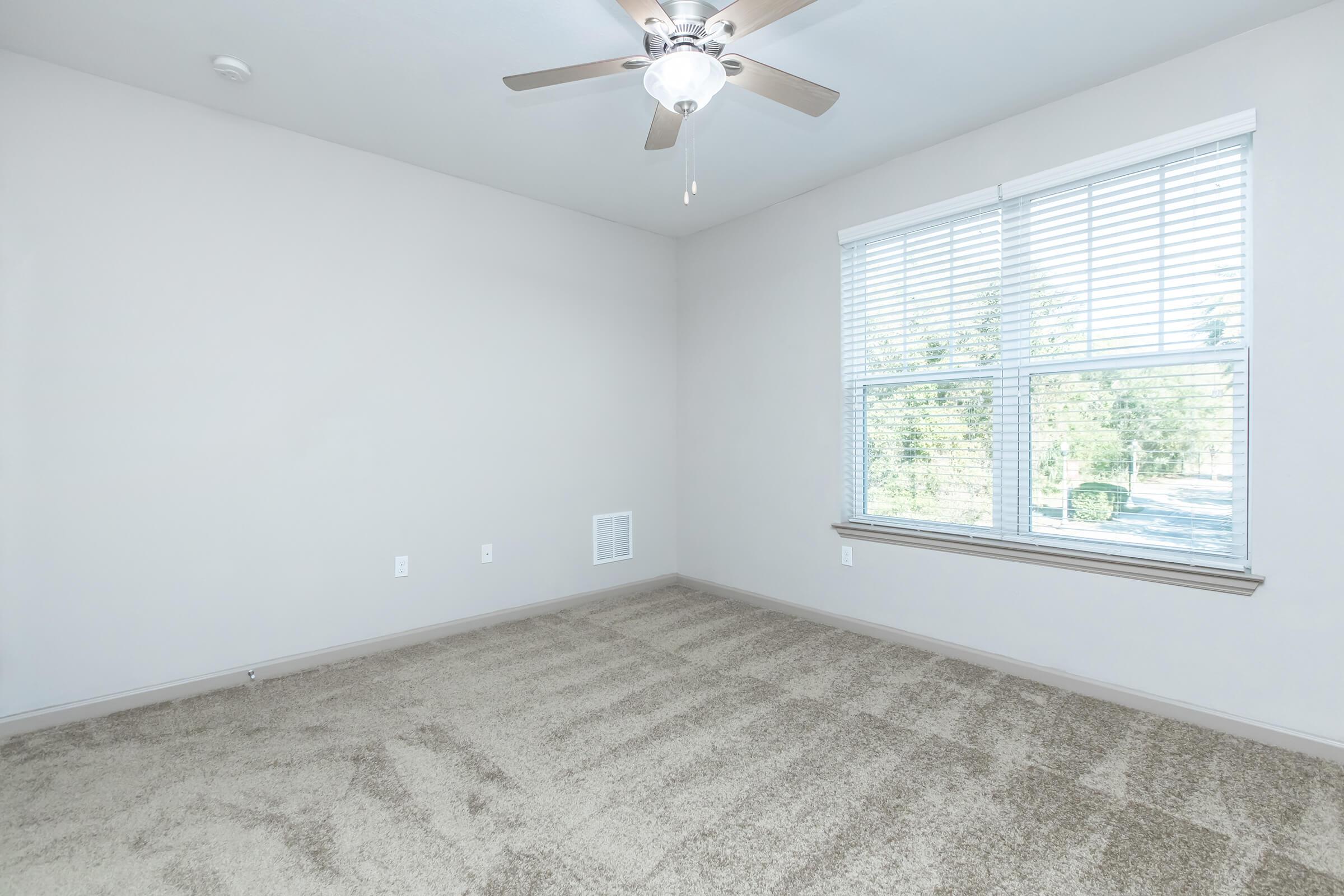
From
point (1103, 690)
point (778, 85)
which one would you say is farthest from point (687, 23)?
point (1103, 690)

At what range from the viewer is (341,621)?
128 inches

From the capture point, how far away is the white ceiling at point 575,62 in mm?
2209

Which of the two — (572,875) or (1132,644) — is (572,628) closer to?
(572,875)

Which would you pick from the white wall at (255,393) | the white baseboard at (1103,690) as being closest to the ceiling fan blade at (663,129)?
the white wall at (255,393)

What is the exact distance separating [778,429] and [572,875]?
2.91 metres

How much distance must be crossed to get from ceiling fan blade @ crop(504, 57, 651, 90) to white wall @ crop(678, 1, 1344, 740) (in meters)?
2.03

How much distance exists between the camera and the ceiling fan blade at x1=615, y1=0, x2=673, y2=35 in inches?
66.1

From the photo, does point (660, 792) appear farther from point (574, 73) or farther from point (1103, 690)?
point (574, 73)

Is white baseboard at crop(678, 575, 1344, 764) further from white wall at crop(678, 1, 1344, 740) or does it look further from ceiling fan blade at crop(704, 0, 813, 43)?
ceiling fan blade at crop(704, 0, 813, 43)

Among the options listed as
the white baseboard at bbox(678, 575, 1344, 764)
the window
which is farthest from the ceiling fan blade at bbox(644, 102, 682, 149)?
the white baseboard at bbox(678, 575, 1344, 764)

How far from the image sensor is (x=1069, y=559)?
110 inches

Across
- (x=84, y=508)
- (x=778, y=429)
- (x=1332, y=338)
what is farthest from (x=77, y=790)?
(x=1332, y=338)

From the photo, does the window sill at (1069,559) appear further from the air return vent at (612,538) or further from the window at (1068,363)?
the air return vent at (612,538)

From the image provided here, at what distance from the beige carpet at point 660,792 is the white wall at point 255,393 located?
0.47 meters
